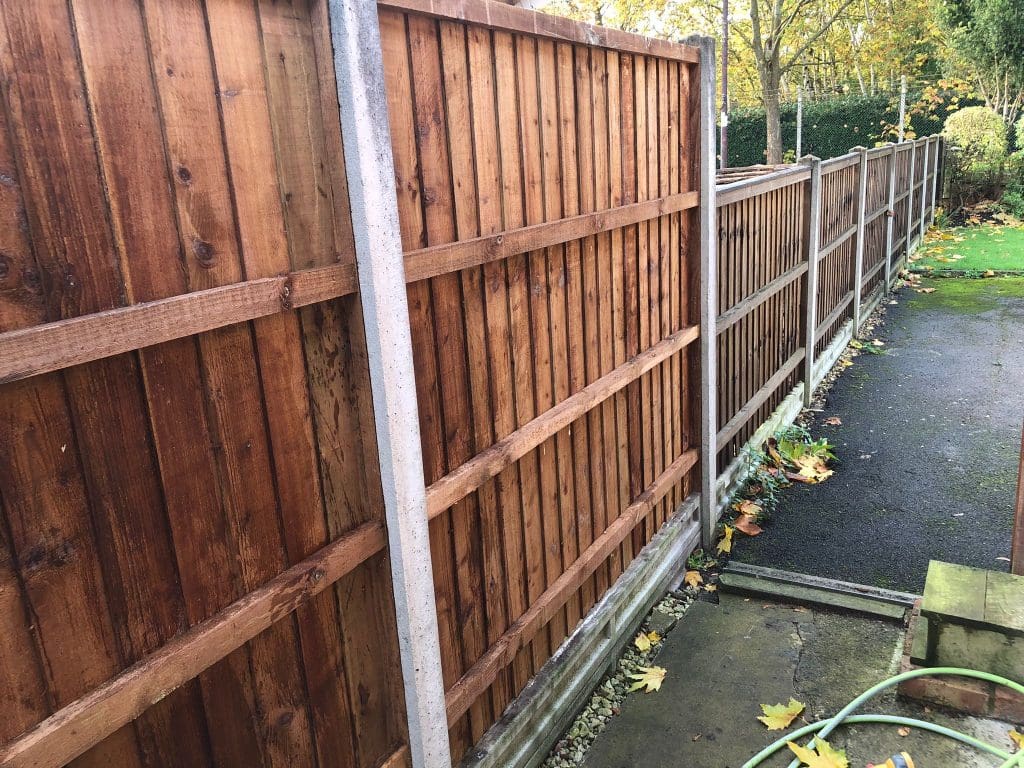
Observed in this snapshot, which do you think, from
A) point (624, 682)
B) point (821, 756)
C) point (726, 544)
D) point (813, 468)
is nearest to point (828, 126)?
point (813, 468)

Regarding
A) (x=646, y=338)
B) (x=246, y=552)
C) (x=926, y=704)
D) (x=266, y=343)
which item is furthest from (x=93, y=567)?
(x=926, y=704)

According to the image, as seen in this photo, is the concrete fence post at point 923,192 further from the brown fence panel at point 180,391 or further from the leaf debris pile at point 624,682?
the brown fence panel at point 180,391

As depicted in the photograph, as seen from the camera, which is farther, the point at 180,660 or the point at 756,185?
the point at 756,185

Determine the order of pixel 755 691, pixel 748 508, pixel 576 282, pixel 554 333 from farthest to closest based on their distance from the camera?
1. pixel 748 508
2. pixel 755 691
3. pixel 576 282
4. pixel 554 333

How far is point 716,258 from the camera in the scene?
4.64 meters

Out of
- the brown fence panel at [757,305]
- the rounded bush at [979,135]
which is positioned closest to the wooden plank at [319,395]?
the brown fence panel at [757,305]

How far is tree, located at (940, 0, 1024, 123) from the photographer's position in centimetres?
1866

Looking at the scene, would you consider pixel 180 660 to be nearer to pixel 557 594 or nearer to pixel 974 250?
pixel 557 594

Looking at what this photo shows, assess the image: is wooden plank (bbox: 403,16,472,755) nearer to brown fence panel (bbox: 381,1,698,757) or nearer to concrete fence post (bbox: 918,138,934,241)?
brown fence panel (bbox: 381,1,698,757)

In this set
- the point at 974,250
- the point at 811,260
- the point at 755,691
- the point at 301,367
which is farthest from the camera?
the point at 974,250

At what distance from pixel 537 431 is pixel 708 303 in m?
1.89

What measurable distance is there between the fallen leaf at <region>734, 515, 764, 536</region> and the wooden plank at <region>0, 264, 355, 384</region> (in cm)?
367

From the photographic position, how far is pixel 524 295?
2.93 m

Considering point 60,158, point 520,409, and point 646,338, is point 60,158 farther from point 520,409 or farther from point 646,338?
point 646,338
